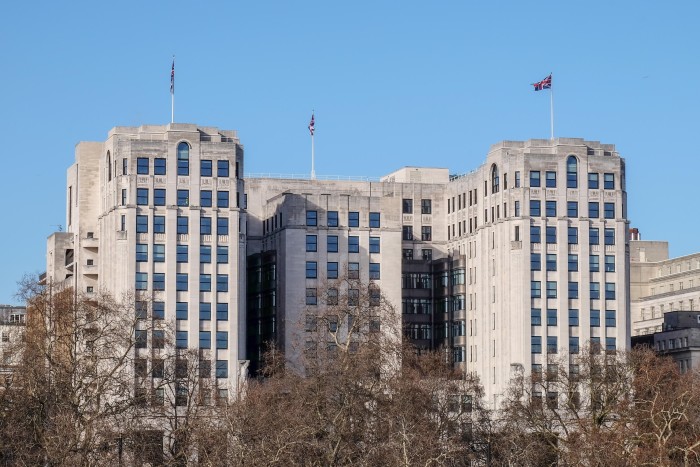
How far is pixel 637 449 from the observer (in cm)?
15588

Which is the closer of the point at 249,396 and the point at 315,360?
the point at 315,360

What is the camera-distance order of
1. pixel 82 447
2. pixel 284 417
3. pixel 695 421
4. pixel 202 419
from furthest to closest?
pixel 695 421, pixel 202 419, pixel 284 417, pixel 82 447

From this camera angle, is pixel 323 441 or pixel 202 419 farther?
pixel 202 419

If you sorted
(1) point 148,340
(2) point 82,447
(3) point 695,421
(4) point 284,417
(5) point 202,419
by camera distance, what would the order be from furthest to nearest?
1. (1) point 148,340
2. (3) point 695,421
3. (5) point 202,419
4. (4) point 284,417
5. (2) point 82,447

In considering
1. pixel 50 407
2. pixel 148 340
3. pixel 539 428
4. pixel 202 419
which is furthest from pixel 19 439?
pixel 539 428

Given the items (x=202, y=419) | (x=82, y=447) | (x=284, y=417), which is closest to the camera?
(x=82, y=447)

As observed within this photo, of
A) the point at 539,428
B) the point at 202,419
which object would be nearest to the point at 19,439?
the point at 202,419

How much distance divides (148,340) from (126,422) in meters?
32.9

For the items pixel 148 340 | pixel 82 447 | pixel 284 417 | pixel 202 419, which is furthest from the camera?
pixel 148 340

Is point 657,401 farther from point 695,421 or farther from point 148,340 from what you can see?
point 148,340

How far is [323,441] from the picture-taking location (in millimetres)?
150250

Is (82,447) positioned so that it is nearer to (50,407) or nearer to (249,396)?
(50,407)

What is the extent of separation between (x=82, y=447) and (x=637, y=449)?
4539 cm

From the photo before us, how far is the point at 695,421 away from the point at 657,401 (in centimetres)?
385
